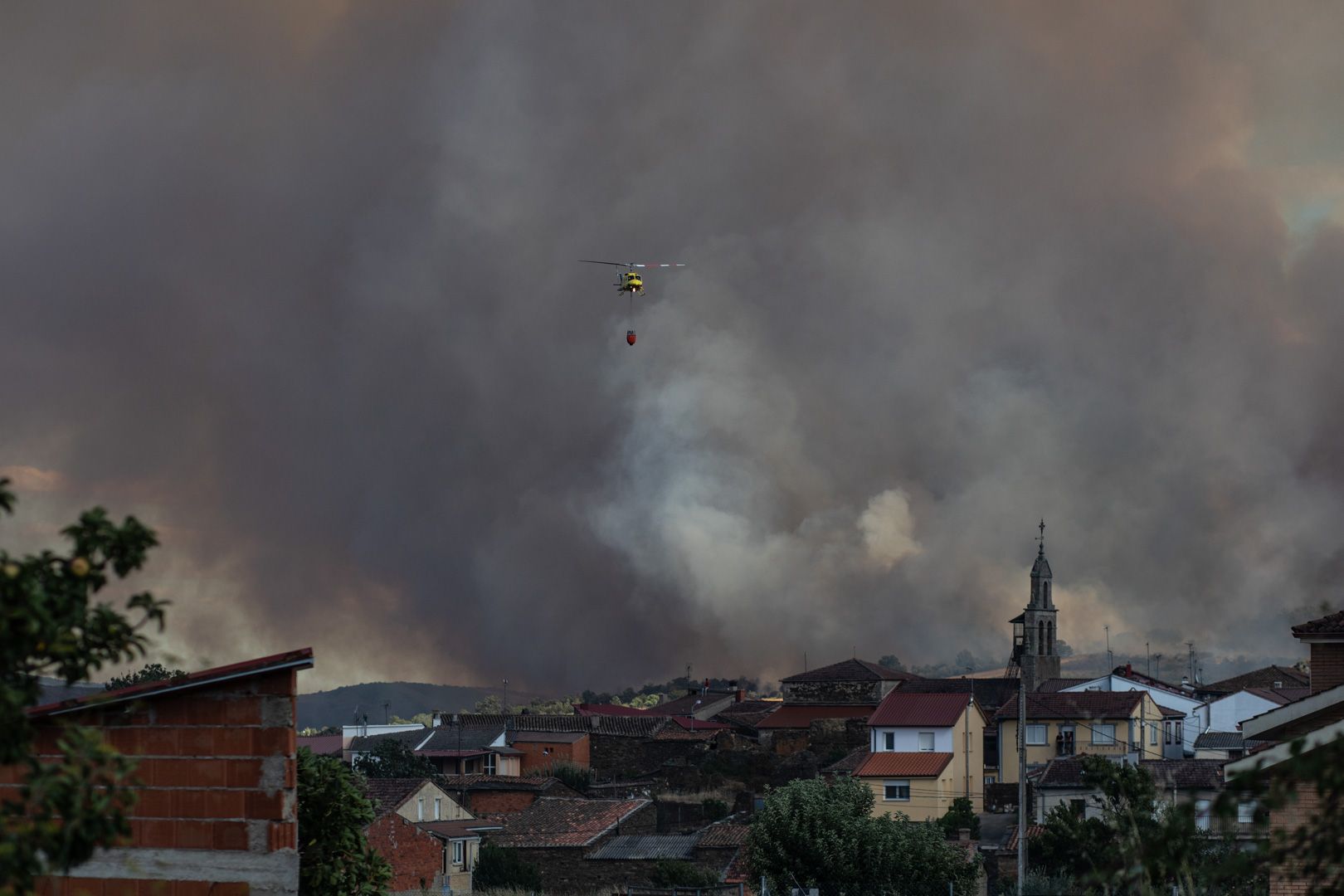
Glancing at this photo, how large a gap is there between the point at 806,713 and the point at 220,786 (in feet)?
316

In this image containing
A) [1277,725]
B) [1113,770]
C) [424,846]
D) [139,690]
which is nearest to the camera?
[139,690]

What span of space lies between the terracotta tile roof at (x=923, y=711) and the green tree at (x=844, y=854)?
1193 inches

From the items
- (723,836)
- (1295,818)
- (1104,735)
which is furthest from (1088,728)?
(1295,818)

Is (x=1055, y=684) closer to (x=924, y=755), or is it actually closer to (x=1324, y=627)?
(x=924, y=755)

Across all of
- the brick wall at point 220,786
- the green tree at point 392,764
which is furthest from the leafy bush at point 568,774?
the brick wall at point 220,786

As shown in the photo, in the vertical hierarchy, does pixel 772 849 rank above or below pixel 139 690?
below

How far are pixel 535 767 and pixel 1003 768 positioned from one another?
109ft

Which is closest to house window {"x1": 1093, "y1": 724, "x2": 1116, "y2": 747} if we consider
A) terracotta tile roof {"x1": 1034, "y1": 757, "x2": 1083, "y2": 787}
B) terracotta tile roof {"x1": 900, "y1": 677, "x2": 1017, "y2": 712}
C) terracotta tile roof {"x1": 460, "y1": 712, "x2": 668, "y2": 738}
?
terracotta tile roof {"x1": 1034, "y1": 757, "x2": 1083, "y2": 787}

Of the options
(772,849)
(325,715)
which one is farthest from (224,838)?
(325,715)

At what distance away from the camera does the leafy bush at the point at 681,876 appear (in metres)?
58.8

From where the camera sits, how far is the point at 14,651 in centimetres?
857

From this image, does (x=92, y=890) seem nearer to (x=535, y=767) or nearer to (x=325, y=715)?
(x=535, y=767)

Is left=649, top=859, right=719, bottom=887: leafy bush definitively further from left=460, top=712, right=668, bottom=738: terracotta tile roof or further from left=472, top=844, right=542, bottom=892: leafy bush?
left=460, top=712, right=668, bottom=738: terracotta tile roof

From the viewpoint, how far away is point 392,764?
92.3 meters
